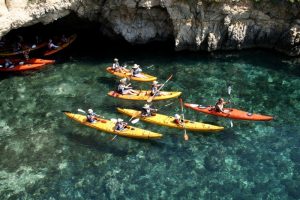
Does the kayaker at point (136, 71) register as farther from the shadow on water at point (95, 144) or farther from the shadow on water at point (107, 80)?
the shadow on water at point (95, 144)

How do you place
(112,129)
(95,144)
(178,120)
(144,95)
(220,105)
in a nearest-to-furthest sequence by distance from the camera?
(95,144)
(112,129)
(178,120)
(220,105)
(144,95)

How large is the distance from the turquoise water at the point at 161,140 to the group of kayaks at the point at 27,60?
2.24 ft

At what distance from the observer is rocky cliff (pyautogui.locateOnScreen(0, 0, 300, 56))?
29922 millimetres

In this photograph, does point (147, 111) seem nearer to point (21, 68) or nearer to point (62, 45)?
point (21, 68)

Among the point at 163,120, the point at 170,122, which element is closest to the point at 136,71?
the point at 163,120

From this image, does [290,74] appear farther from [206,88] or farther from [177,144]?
[177,144]

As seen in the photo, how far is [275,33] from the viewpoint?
3134 centimetres

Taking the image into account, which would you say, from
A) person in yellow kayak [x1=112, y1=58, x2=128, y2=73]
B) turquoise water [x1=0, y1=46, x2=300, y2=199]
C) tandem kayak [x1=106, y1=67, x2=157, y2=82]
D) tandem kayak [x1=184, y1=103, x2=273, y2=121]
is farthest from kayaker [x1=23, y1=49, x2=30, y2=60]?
tandem kayak [x1=184, y1=103, x2=273, y2=121]

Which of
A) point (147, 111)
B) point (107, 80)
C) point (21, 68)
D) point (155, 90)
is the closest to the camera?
point (147, 111)

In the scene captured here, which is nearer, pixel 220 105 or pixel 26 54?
pixel 220 105

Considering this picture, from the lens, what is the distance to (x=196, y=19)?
30.8 metres

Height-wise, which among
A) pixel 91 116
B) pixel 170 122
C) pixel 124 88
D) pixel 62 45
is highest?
pixel 62 45

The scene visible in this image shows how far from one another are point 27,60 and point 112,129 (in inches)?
451

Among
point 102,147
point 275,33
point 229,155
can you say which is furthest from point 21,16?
point 275,33
